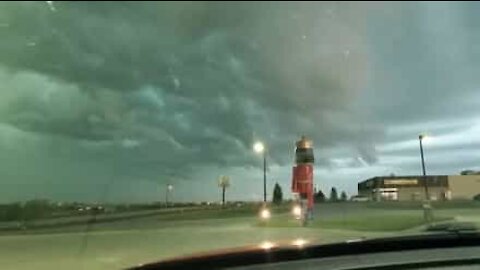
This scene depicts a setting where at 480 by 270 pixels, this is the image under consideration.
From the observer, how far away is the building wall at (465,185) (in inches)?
89.7

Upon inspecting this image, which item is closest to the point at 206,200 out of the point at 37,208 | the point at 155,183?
the point at 155,183

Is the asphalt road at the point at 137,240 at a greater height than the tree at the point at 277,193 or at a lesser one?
lesser

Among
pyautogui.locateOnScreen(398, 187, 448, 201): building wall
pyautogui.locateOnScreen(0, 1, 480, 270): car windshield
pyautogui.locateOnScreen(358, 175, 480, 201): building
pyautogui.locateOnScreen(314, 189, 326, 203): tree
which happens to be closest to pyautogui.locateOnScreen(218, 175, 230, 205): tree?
pyautogui.locateOnScreen(0, 1, 480, 270): car windshield

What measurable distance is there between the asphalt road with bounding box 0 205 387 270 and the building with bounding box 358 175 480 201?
0.11 m

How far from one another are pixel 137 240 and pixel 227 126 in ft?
1.78

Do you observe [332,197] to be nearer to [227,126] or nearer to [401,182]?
[401,182]

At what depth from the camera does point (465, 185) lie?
2.32m

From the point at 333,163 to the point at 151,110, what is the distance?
2.11ft

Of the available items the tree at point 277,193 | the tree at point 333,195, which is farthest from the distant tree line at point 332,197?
the tree at point 277,193

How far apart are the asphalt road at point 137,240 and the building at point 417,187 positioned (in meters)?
0.11

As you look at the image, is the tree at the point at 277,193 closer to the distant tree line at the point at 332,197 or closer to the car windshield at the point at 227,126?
the car windshield at the point at 227,126

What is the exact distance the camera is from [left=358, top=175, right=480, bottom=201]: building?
224 centimetres

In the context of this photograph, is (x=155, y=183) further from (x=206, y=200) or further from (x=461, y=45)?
(x=461, y=45)

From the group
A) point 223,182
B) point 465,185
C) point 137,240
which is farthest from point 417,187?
point 137,240
